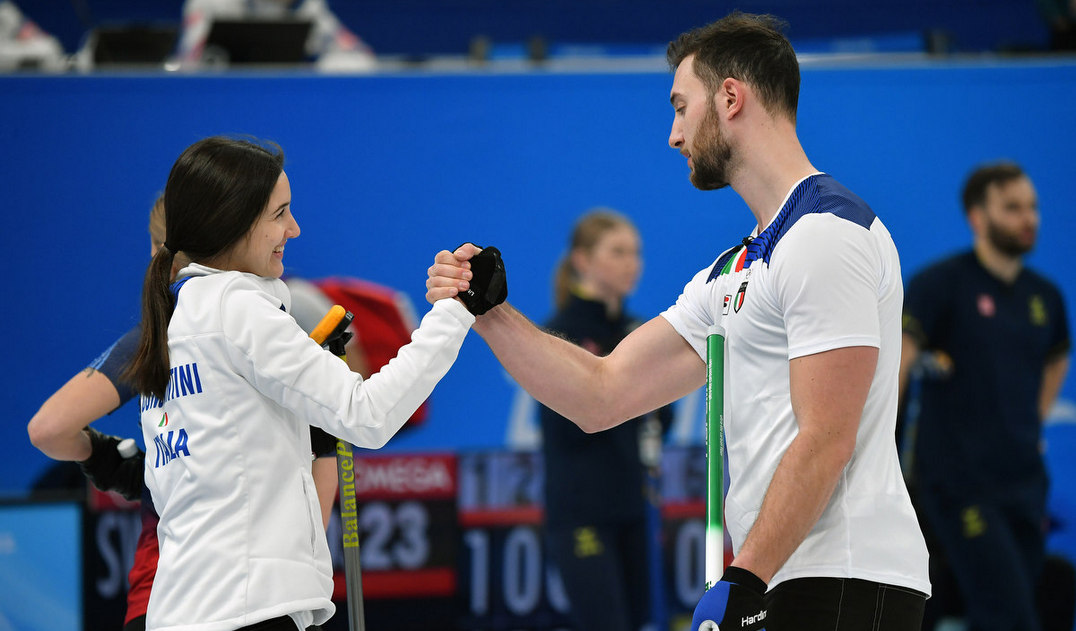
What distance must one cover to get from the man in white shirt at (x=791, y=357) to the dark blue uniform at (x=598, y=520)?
8.10 feet

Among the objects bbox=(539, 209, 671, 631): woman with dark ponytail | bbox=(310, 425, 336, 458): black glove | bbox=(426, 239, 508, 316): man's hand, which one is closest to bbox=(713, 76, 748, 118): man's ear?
bbox=(426, 239, 508, 316): man's hand

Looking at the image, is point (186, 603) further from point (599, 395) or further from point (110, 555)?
point (110, 555)

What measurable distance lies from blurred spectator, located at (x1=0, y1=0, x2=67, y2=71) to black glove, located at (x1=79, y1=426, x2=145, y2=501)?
377 centimetres

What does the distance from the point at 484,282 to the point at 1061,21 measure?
575 cm

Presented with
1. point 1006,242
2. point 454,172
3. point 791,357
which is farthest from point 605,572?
point 791,357

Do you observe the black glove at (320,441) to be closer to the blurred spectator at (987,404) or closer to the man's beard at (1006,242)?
the blurred spectator at (987,404)

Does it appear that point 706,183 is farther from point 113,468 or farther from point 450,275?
point 113,468

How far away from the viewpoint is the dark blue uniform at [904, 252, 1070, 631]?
517 cm

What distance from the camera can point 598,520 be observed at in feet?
16.0

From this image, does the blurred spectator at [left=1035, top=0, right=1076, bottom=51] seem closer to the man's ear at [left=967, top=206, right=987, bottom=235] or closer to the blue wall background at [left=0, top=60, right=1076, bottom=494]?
the blue wall background at [left=0, top=60, right=1076, bottom=494]

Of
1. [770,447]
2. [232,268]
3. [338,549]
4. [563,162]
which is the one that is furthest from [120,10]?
[770,447]

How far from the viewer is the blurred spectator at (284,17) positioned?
6082 mm

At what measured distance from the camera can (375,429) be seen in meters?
2.00

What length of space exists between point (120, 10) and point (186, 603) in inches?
288
